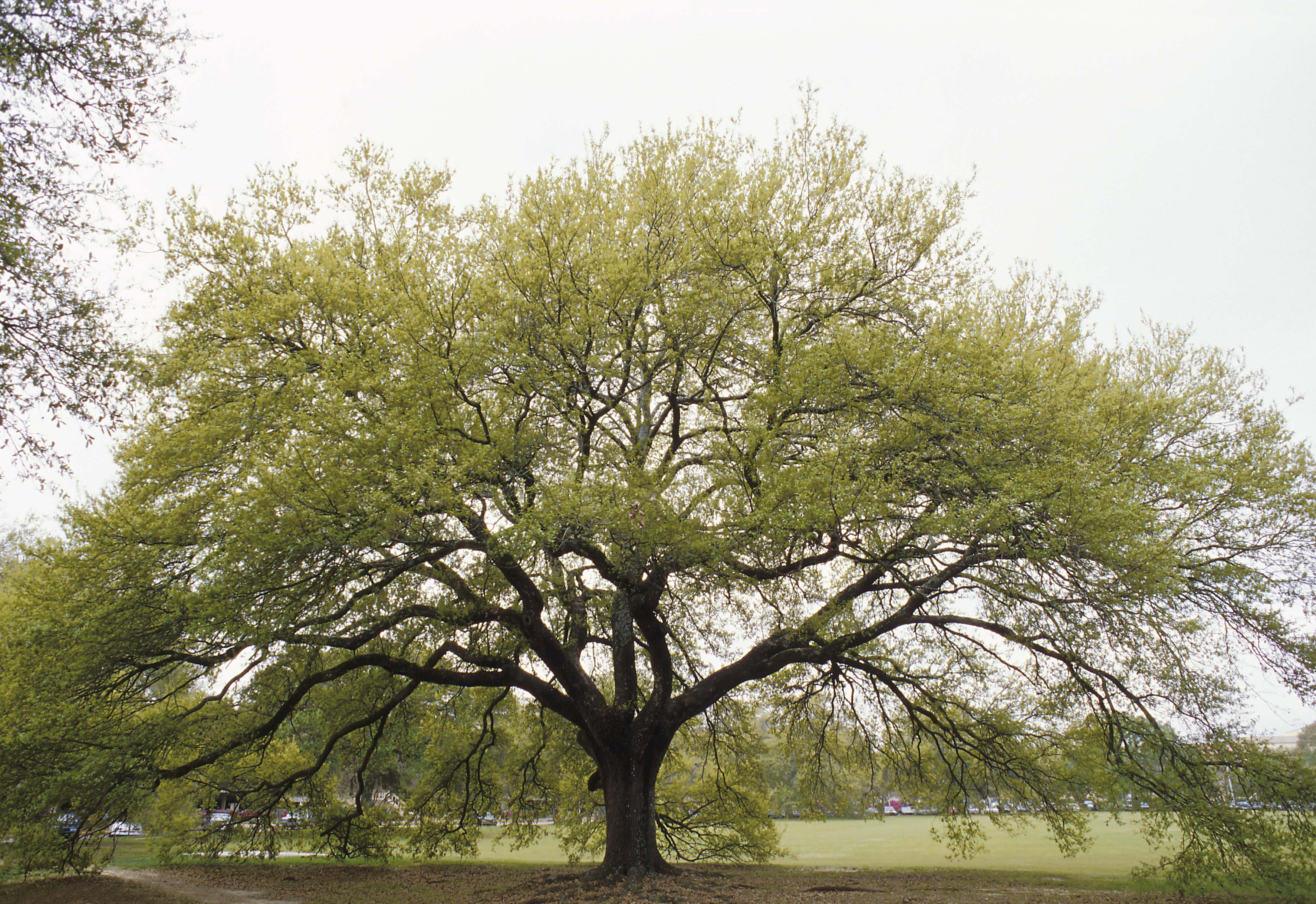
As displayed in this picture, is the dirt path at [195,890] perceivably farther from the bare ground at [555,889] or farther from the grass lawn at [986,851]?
the grass lawn at [986,851]

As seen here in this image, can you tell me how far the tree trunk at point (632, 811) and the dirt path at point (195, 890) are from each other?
585 cm

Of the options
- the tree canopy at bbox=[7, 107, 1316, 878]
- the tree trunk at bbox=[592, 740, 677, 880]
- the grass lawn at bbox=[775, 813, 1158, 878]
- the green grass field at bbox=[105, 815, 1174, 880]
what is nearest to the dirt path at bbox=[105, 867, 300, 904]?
the tree canopy at bbox=[7, 107, 1316, 878]

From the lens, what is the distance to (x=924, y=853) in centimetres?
2531

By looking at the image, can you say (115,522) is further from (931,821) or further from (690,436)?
(931,821)

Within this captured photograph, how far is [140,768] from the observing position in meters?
9.80

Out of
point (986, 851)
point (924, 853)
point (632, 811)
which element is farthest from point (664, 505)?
point (924, 853)

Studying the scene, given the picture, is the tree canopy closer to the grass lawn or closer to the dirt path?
the dirt path

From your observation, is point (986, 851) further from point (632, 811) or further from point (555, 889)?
point (555, 889)

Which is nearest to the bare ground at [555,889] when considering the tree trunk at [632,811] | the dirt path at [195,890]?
the dirt path at [195,890]

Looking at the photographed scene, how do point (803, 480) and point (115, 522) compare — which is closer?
point (803, 480)

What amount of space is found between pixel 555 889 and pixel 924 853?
18.4 meters

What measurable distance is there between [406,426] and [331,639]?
424cm

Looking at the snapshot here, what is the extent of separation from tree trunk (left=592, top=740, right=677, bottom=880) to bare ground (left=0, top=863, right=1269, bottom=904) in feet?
1.74

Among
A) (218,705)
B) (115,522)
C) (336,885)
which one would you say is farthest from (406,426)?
(336,885)
